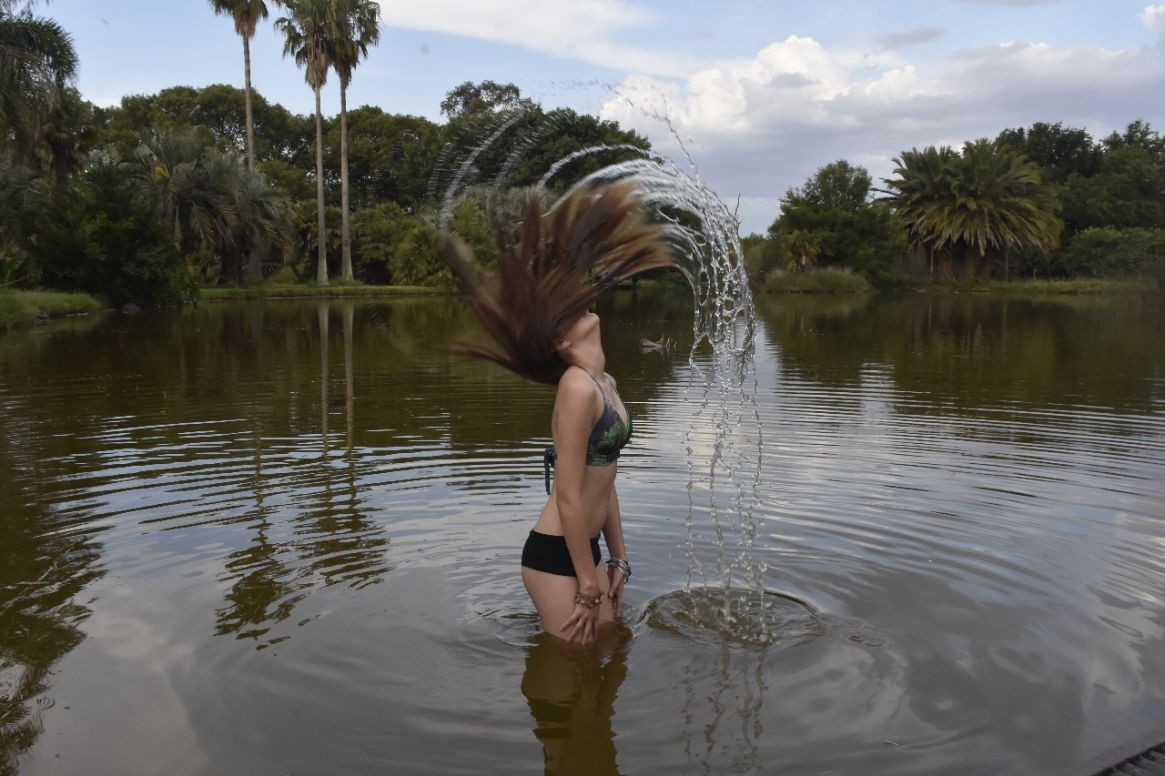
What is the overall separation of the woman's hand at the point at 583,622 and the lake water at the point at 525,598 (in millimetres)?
240

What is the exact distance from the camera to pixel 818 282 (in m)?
64.1

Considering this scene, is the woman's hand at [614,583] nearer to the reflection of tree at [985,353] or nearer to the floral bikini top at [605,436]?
the floral bikini top at [605,436]

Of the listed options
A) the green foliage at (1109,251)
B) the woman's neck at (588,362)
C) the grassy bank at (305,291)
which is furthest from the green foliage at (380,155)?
the woman's neck at (588,362)

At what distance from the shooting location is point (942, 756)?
12.7 ft

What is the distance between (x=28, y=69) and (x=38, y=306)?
6.94 m

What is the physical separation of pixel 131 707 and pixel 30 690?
52 cm

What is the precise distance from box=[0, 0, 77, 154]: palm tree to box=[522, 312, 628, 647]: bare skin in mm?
30884

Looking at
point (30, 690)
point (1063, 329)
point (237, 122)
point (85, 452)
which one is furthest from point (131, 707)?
point (237, 122)

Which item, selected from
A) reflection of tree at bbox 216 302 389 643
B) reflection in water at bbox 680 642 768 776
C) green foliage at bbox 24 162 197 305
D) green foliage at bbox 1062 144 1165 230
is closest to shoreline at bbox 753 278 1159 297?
green foliage at bbox 1062 144 1165 230

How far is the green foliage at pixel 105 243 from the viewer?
34.6m

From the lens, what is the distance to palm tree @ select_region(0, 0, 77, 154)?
95.0ft

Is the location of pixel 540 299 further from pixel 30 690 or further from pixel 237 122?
pixel 237 122

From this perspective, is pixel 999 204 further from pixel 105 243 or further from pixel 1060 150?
pixel 105 243

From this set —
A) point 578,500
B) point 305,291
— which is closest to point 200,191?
point 305,291
